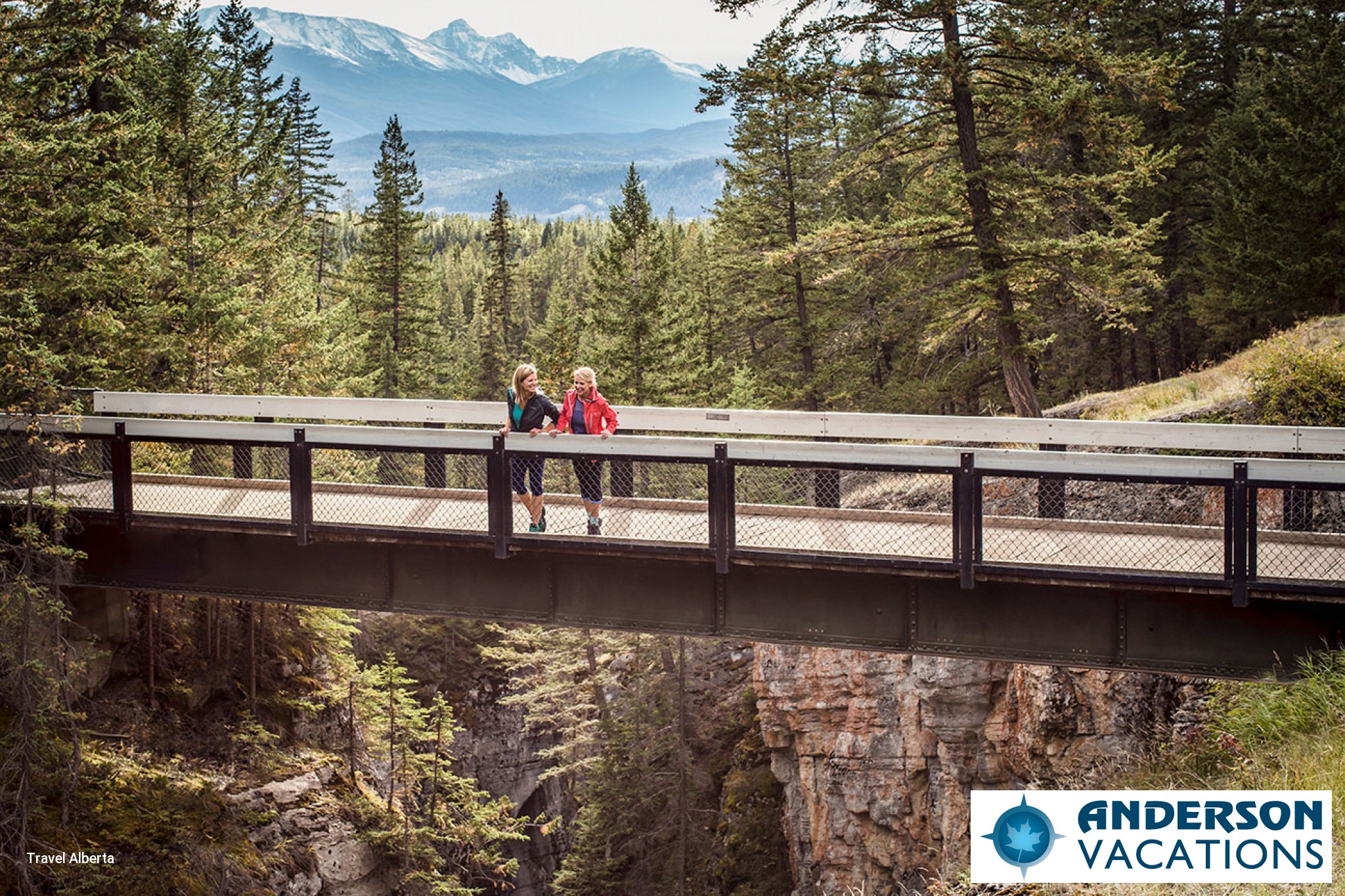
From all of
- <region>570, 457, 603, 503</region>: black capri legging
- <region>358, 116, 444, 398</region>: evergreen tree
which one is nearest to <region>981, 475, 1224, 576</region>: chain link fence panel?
<region>570, 457, 603, 503</region>: black capri legging

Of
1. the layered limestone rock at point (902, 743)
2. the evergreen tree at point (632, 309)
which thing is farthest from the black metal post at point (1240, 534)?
the evergreen tree at point (632, 309)

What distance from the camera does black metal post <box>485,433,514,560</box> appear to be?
9.45 meters

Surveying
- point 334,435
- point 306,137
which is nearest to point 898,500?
point 334,435

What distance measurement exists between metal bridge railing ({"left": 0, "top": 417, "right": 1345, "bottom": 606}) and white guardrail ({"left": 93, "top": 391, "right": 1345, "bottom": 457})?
599mm

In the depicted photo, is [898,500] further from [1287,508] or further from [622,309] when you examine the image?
[622,309]

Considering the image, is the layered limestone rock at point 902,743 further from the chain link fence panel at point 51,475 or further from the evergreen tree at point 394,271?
the evergreen tree at point 394,271

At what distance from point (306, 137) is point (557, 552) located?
46.7 metres

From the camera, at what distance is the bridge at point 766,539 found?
A: 332 inches

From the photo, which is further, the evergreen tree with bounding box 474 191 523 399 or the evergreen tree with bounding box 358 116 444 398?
the evergreen tree with bounding box 474 191 523 399

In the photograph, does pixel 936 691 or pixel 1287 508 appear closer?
pixel 1287 508

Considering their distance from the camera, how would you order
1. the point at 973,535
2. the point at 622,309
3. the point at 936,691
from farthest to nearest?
1. the point at 622,309
2. the point at 936,691
3. the point at 973,535

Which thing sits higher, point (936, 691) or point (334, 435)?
point (334, 435)

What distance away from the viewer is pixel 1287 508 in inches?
412

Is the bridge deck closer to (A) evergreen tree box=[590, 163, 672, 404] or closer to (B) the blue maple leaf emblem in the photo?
(B) the blue maple leaf emblem
